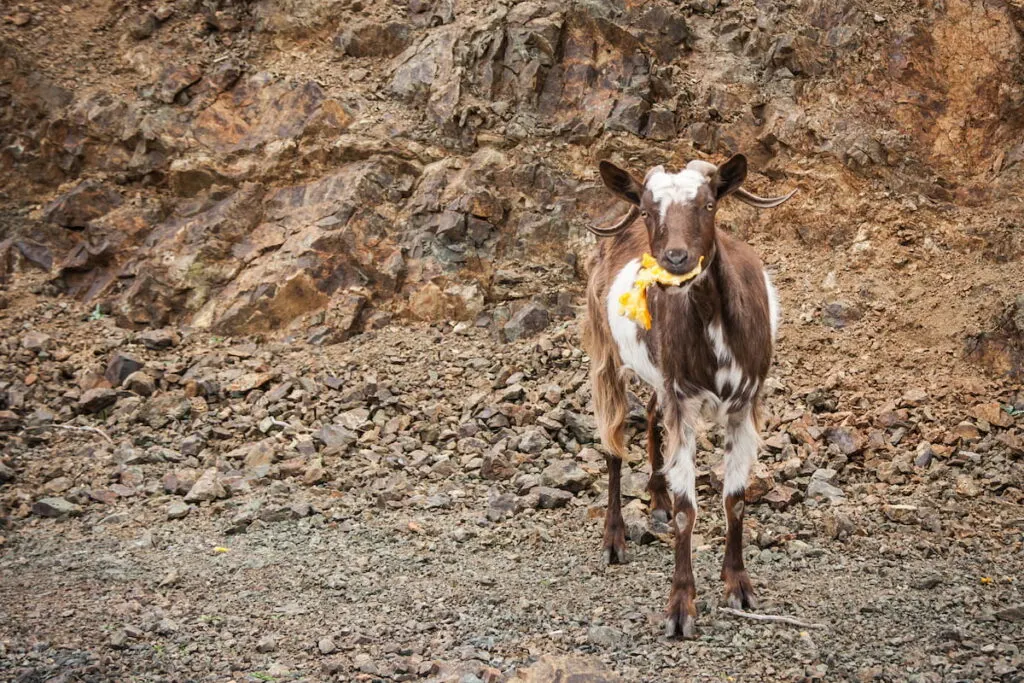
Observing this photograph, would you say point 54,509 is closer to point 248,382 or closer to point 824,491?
point 248,382

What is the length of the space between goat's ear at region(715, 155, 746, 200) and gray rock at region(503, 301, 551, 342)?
175 inches

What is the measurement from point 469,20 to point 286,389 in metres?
5.13

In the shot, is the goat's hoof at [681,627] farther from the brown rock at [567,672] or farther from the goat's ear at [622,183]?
the goat's ear at [622,183]

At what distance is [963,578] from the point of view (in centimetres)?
521

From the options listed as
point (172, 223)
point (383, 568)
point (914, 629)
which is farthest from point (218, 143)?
point (914, 629)

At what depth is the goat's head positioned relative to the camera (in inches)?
182

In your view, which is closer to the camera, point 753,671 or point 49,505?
point 753,671

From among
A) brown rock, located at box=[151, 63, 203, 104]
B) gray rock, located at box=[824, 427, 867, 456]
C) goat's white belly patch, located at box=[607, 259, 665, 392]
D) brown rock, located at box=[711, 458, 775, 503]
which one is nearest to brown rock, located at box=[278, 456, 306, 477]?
goat's white belly patch, located at box=[607, 259, 665, 392]

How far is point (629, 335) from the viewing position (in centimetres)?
588

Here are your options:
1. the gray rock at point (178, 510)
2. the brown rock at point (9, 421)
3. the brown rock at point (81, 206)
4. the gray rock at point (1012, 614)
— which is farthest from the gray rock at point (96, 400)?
the gray rock at point (1012, 614)

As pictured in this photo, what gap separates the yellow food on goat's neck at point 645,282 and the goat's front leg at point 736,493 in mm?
826

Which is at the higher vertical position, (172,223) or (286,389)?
(172,223)

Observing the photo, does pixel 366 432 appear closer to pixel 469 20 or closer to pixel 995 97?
pixel 469 20

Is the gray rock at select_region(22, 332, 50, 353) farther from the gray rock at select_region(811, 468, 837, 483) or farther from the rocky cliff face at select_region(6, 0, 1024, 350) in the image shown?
the gray rock at select_region(811, 468, 837, 483)
